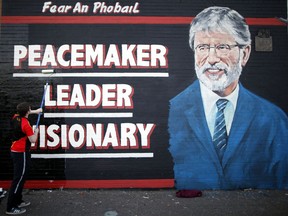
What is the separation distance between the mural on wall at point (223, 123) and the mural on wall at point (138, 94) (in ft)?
0.07

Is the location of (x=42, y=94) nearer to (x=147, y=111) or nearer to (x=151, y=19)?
(x=147, y=111)

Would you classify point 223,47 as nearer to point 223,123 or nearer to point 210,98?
point 210,98

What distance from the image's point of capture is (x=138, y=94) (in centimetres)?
656

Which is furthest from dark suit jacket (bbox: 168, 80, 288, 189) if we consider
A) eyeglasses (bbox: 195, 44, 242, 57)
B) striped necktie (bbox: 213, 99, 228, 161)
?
eyeglasses (bbox: 195, 44, 242, 57)

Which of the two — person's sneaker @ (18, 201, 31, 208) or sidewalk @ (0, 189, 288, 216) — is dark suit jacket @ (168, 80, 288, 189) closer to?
sidewalk @ (0, 189, 288, 216)

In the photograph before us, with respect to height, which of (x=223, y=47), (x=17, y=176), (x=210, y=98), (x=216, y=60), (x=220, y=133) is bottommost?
(x=17, y=176)

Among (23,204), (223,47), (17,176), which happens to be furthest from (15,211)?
(223,47)

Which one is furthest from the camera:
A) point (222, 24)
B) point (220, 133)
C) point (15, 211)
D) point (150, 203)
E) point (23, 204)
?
point (222, 24)

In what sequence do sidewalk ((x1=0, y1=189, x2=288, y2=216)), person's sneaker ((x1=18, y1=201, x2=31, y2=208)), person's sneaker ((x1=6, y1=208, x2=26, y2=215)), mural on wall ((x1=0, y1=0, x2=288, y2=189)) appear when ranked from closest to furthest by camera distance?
person's sneaker ((x1=6, y1=208, x2=26, y2=215)) < sidewalk ((x1=0, y1=189, x2=288, y2=216)) < person's sneaker ((x1=18, y1=201, x2=31, y2=208)) < mural on wall ((x1=0, y1=0, x2=288, y2=189))

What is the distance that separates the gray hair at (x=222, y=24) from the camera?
6.62 meters

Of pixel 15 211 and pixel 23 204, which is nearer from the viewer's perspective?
pixel 15 211

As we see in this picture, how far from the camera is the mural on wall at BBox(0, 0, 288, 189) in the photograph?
646 centimetres

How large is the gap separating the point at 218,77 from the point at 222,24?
118 cm

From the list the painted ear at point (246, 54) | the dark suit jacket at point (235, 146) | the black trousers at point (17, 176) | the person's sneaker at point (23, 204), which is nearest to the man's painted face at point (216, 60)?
the painted ear at point (246, 54)
